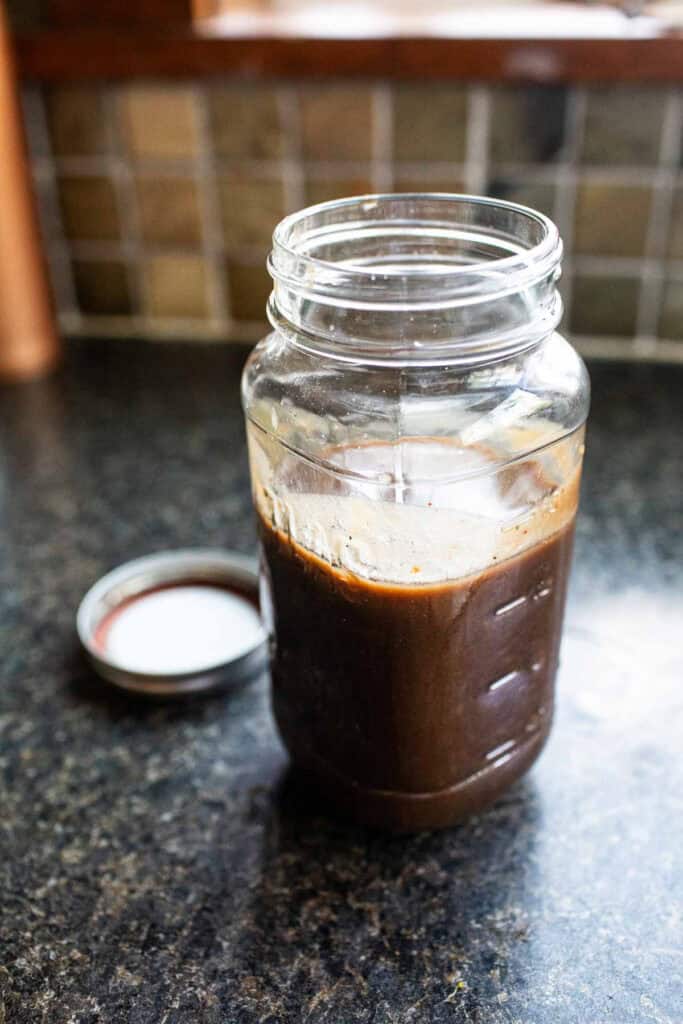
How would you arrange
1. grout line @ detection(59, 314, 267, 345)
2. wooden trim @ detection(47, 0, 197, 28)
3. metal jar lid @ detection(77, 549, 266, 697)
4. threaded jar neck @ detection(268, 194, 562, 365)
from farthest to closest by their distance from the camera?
grout line @ detection(59, 314, 267, 345)
wooden trim @ detection(47, 0, 197, 28)
metal jar lid @ detection(77, 549, 266, 697)
threaded jar neck @ detection(268, 194, 562, 365)

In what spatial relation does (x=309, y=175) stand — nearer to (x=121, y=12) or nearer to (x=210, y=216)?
(x=210, y=216)

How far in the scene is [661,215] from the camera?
111 centimetres

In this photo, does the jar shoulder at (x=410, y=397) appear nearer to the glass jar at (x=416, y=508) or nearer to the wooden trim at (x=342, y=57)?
the glass jar at (x=416, y=508)

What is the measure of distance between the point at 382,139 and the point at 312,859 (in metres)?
0.82

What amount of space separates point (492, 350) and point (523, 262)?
0.05 metres

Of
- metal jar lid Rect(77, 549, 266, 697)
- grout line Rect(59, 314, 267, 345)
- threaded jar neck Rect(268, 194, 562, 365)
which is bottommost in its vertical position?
grout line Rect(59, 314, 267, 345)

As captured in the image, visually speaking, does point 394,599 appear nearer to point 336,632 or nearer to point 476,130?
point 336,632

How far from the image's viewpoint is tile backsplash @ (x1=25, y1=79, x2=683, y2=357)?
1.09 metres

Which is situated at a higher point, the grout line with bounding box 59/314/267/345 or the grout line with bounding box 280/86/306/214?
the grout line with bounding box 280/86/306/214

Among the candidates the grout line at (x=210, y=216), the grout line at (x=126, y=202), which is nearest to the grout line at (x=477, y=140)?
the grout line at (x=210, y=216)

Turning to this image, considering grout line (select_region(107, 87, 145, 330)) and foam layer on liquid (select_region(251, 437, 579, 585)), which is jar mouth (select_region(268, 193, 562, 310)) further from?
grout line (select_region(107, 87, 145, 330))

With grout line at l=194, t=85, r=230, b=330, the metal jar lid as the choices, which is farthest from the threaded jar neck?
grout line at l=194, t=85, r=230, b=330

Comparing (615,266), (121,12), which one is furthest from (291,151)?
(615,266)

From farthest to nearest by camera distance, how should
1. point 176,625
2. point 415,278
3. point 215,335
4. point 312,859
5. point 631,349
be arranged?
point 215,335
point 631,349
point 176,625
point 312,859
point 415,278
